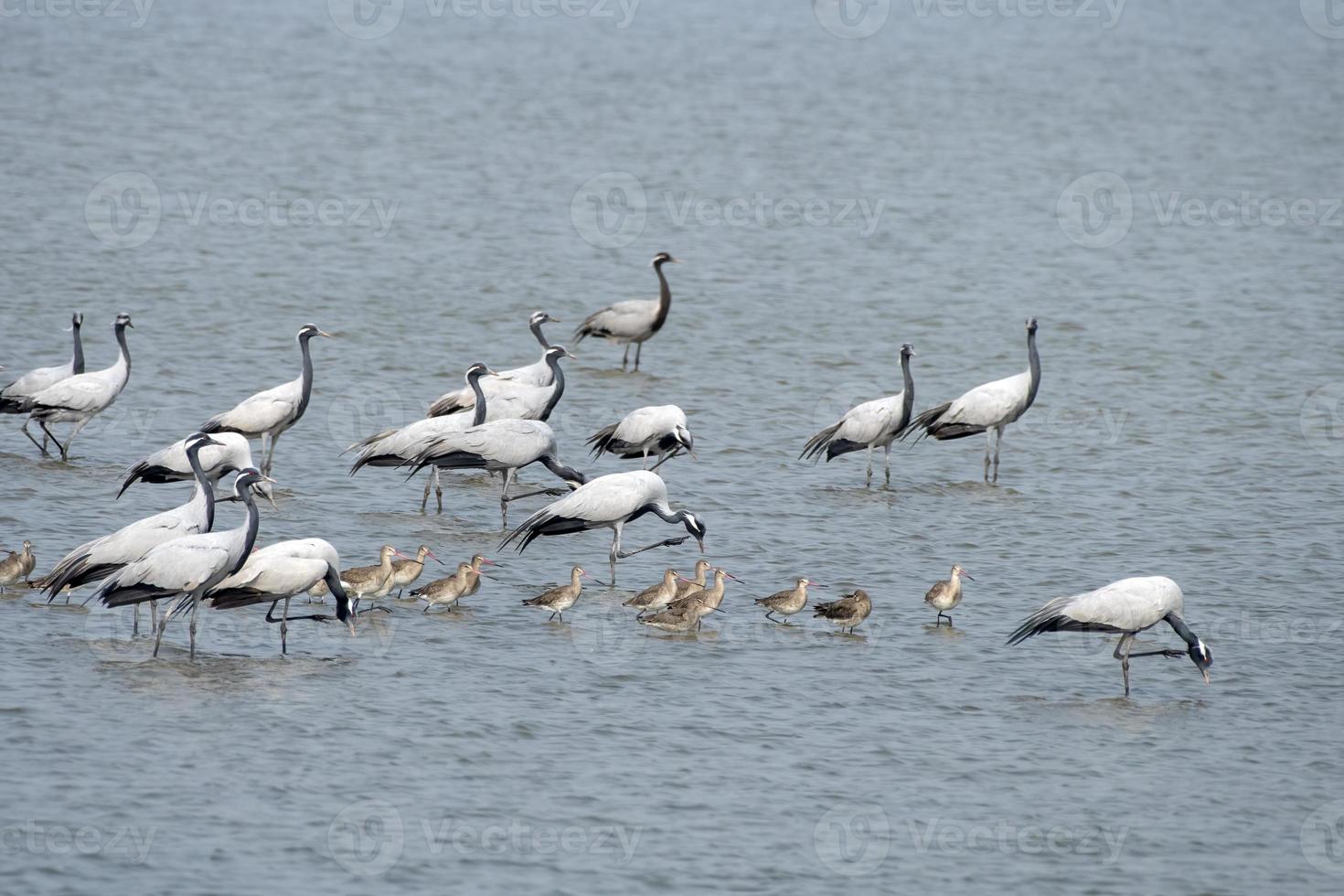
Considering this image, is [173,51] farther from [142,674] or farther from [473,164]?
[142,674]

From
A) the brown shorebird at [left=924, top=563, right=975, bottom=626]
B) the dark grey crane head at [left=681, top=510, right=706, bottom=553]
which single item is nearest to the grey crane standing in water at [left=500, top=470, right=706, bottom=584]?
the dark grey crane head at [left=681, top=510, right=706, bottom=553]

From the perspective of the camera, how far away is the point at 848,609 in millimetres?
13922

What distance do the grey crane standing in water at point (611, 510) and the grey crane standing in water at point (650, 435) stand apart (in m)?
1.62

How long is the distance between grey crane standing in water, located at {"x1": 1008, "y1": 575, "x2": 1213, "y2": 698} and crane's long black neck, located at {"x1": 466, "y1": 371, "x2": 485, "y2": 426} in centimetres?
631

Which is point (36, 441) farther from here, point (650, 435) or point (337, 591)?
point (337, 591)

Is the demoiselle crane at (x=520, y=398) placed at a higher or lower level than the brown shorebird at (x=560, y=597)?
higher

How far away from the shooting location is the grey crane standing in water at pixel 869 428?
725 inches

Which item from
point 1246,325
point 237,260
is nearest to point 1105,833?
point 1246,325

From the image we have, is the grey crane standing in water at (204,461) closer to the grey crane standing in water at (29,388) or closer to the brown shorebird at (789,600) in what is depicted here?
the grey crane standing in water at (29,388)

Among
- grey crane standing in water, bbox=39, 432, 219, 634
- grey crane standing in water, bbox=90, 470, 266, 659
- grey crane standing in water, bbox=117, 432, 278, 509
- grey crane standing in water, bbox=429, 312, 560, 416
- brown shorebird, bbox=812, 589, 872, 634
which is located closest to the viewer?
grey crane standing in water, bbox=90, 470, 266, 659

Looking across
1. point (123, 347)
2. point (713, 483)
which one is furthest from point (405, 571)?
point (123, 347)

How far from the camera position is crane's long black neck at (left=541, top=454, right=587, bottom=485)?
1680 centimetres

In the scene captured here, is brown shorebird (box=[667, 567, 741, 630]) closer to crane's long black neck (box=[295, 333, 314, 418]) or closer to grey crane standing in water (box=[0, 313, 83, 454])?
crane's long black neck (box=[295, 333, 314, 418])

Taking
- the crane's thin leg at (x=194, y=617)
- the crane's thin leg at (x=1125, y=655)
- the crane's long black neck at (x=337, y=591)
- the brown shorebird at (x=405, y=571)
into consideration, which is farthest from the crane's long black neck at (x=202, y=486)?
the crane's thin leg at (x=1125, y=655)
